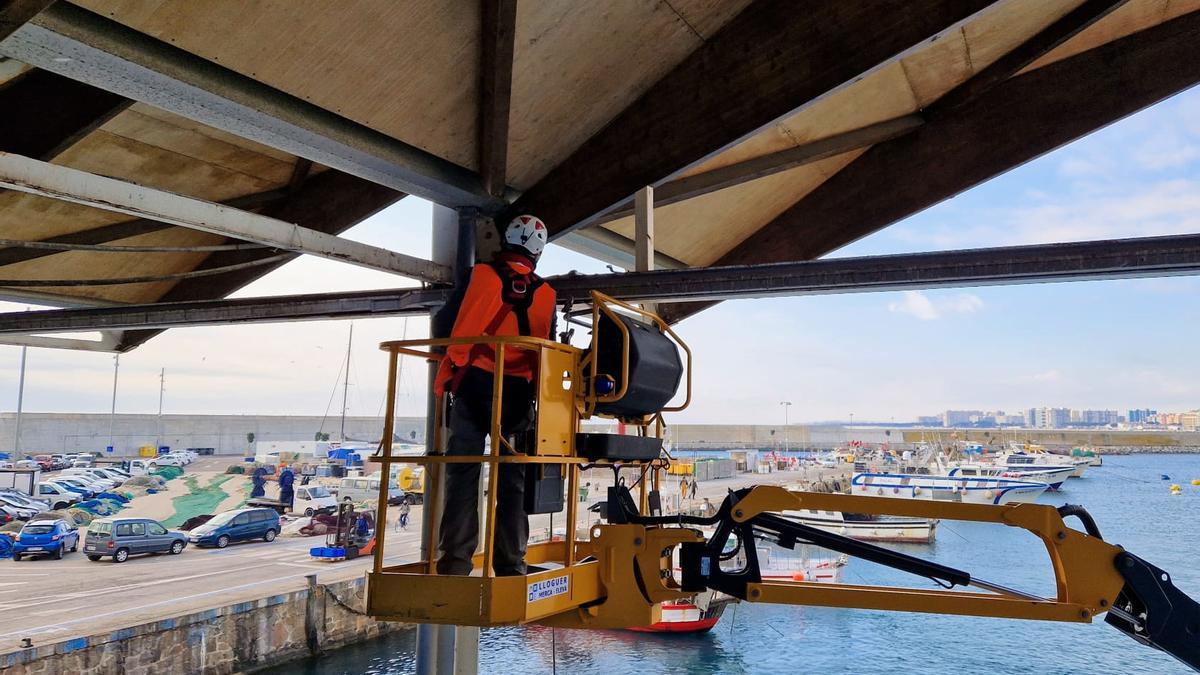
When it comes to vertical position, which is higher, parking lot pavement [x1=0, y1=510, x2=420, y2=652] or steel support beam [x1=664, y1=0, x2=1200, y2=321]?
steel support beam [x1=664, y1=0, x2=1200, y2=321]

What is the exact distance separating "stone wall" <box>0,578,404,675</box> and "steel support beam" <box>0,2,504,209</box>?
16153mm

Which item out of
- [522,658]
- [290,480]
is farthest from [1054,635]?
[290,480]

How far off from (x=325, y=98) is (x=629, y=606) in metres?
4.23

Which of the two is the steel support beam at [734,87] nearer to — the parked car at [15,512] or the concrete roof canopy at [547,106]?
the concrete roof canopy at [547,106]

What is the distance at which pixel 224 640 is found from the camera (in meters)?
20.8

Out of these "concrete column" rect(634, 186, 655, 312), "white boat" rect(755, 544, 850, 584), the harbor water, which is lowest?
the harbor water

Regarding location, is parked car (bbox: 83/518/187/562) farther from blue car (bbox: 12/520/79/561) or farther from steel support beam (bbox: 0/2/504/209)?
steel support beam (bbox: 0/2/504/209)

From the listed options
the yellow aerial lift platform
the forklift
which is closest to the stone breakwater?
the forklift

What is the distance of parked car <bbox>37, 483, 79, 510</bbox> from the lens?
41.3m

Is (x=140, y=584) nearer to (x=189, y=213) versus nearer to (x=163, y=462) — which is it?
(x=189, y=213)

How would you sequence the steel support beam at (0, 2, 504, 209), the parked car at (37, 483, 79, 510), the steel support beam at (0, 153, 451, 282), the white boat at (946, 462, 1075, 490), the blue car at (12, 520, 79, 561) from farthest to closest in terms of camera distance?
the white boat at (946, 462, 1075, 490) → the parked car at (37, 483, 79, 510) → the blue car at (12, 520, 79, 561) → the steel support beam at (0, 153, 451, 282) → the steel support beam at (0, 2, 504, 209)

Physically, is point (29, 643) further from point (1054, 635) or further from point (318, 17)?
point (1054, 635)

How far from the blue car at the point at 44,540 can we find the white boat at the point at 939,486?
46.3 metres

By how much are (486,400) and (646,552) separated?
1.38 metres
